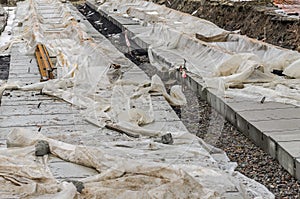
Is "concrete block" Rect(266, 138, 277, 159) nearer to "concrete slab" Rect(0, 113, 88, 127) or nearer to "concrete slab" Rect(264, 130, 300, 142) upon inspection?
"concrete slab" Rect(264, 130, 300, 142)

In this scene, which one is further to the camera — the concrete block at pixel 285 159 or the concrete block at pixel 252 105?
the concrete block at pixel 252 105

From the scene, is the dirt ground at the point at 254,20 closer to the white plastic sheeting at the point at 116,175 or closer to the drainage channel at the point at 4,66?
the drainage channel at the point at 4,66

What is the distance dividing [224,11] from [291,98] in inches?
289

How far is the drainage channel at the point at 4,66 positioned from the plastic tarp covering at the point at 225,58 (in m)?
2.09

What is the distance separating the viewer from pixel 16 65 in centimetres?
752

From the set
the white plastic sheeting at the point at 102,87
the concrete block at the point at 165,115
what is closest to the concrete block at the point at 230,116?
the white plastic sheeting at the point at 102,87

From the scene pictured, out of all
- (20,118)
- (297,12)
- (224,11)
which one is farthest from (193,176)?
(224,11)

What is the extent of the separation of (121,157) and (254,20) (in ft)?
25.3

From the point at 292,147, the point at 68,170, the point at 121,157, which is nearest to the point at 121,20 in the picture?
the point at 292,147

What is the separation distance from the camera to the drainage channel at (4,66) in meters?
7.58

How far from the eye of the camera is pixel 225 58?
7375 millimetres

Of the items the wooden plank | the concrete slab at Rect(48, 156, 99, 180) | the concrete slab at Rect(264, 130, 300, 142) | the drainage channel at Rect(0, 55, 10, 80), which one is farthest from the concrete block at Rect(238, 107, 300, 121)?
the drainage channel at Rect(0, 55, 10, 80)

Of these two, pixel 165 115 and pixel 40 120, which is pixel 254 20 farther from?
pixel 40 120

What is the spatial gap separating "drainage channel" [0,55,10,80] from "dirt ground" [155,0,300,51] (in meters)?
4.18
